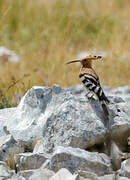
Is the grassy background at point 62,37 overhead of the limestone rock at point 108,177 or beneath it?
overhead

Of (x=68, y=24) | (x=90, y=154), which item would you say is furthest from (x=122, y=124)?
(x=68, y=24)

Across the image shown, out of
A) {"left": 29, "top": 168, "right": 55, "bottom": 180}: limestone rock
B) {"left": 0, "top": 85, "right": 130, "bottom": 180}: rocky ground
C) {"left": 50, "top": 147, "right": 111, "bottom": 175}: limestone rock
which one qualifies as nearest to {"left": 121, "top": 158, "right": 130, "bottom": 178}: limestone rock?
{"left": 0, "top": 85, "right": 130, "bottom": 180}: rocky ground

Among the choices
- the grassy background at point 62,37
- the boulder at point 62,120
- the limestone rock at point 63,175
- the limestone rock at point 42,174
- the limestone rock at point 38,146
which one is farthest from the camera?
the grassy background at point 62,37

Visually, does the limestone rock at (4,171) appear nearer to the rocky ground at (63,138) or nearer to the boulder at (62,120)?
the rocky ground at (63,138)

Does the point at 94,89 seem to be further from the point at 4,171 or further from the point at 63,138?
the point at 4,171

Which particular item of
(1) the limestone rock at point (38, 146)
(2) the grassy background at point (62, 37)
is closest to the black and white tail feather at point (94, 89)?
(1) the limestone rock at point (38, 146)

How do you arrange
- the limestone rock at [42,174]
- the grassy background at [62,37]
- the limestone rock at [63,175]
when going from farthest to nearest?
1. the grassy background at [62,37]
2. the limestone rock at [42,174]
3. the limestone rock at [63,175]

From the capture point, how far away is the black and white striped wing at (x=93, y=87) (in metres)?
4.88

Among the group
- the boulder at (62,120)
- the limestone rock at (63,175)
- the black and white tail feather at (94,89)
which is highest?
the black and white tail feather at (94,89)

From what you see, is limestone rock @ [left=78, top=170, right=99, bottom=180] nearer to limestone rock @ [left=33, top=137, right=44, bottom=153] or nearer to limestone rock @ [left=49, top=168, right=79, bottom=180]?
limestone rock @ [left=49, top=168, right=79, bottom=180]

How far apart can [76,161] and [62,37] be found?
6932mm

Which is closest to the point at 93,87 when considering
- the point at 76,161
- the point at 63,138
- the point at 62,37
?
the point at 63,138

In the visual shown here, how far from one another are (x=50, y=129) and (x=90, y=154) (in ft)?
1.74

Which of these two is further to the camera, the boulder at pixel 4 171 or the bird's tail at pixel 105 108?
the bird's tail at pixel 105 108
